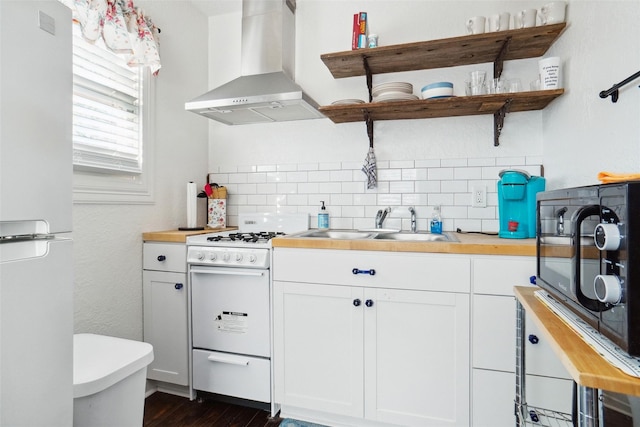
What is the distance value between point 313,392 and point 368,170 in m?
1.34

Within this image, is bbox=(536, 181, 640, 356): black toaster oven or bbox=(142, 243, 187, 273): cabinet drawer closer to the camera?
bbox=(536, 181, 640, 356): black toaster oven

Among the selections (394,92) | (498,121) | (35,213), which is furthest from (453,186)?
(35,213)

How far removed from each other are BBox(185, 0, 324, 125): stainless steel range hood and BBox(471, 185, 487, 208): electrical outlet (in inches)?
44.8

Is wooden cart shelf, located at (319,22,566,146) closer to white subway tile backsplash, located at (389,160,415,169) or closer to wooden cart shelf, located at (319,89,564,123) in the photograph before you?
wooden cart shelf, located at (319,89,564,123)

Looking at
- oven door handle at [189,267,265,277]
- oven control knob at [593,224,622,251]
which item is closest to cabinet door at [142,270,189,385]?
oven door handle at [189,267,265,277]

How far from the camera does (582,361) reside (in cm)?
61

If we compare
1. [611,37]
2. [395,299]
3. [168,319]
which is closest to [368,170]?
[395,299]

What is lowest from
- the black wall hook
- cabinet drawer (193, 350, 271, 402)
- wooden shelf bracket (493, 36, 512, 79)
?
cabinet drawer (193, 350, 271, 402)

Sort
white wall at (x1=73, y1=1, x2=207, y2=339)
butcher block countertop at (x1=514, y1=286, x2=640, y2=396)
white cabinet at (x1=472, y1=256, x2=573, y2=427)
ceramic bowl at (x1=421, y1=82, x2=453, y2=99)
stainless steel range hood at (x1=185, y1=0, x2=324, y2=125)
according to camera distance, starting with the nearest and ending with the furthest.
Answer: butcher block countertop at (x1=514, y1=286, x2=640, y2=396), white cabinet at (x1=472, y1=256, x2=573, y2=427), white wall at (x1=73, y1=1, x2=207, y2=339), ceramic bowl at (x1=421, y1=82, x2=453, y2=99), stainless steel range hood at (x1=185, y1=0, x2=324, y2=125)

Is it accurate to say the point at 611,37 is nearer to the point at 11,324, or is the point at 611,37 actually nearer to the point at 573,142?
the point at 573,142

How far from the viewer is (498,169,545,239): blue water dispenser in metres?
1.62

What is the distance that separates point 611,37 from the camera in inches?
49.3

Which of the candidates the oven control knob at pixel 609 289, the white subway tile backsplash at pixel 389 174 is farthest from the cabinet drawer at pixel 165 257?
the oven control knob at pixel 609 289

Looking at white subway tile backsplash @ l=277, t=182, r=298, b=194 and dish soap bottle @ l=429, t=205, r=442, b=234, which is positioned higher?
white subway tile backsplash @ l=277, t=182, r=298, b=194
